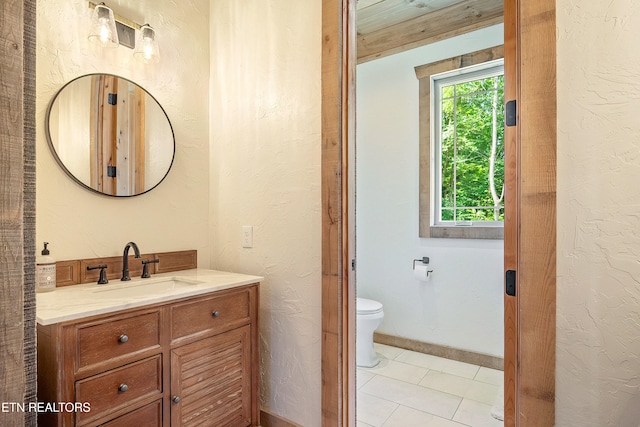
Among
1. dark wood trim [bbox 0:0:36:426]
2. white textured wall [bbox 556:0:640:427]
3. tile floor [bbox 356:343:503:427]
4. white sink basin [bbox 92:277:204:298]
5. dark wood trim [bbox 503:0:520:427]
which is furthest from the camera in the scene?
tile floor [bbox 356:343:503:427]

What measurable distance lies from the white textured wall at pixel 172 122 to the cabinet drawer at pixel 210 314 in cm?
59

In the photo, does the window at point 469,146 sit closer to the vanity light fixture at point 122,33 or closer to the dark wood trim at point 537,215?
the dark wood trim at point 537,215

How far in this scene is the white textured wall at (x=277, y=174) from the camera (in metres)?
1.72

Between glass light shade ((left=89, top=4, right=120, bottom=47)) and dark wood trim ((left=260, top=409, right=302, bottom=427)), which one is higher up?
glass light shade ((left=89, top=4, right=120, bottom=47))

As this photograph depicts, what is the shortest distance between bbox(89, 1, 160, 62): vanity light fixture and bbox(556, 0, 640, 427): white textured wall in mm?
1825

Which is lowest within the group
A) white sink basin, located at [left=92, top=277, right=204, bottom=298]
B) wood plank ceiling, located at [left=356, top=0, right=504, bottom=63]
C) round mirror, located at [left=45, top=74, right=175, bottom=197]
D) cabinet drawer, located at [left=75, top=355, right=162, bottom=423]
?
cabinet drawer, located at [left=75, top=355, right=162, bottom=423]

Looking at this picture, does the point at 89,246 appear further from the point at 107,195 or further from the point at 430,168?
the point at 430,168

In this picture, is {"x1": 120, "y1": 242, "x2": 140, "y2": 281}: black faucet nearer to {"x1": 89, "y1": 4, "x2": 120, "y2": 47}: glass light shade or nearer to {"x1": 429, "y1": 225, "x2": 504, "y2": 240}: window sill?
{"x1": 89, "y1": 4, "x2": 120, "y2": 47}: glass light shade

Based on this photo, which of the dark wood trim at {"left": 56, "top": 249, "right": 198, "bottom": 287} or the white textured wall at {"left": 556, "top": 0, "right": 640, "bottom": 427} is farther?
the dark wood trim at {"left": 56, "top": 249, "right": 198, "bottom": 287}

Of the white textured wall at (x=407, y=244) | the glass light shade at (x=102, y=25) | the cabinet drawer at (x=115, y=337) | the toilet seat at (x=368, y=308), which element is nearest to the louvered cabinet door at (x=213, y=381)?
the cabinet drawer at (x=115, y=337)

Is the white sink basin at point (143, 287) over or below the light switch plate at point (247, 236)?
below

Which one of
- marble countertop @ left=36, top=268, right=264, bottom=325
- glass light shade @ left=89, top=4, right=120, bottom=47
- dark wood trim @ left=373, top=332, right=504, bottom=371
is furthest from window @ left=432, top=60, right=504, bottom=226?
glass light shade @ left=89, top=4, right=120, bottom=47

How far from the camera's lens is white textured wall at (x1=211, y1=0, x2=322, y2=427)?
67.6 inches

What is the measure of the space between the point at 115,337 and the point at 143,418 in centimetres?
34
